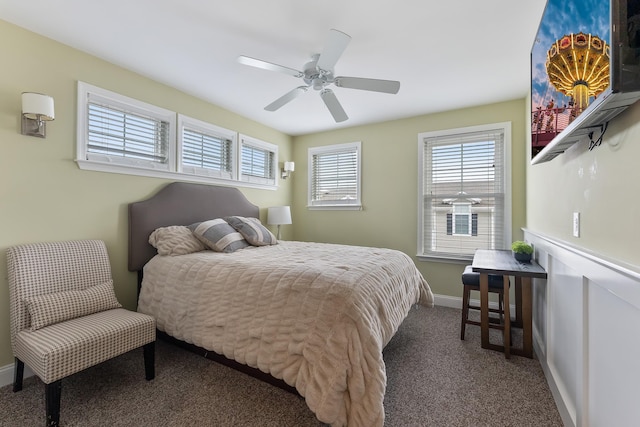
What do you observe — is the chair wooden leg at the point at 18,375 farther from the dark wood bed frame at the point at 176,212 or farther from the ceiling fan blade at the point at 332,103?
the ceiling fan blade at the point at 332,103

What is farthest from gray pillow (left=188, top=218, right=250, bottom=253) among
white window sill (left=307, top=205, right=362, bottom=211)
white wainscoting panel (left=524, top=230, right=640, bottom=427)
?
white wainscoting panel (left=524, top=230, right=640, bottom=427)

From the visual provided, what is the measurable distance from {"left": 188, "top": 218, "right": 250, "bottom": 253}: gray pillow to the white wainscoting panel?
101 inches

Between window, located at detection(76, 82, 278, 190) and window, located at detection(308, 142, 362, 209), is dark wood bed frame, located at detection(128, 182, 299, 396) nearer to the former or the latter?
window, located at detection(76, 82, 278, 190)

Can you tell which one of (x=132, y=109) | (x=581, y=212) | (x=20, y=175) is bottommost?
(x=581, y=212)

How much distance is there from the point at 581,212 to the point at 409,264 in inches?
55.5

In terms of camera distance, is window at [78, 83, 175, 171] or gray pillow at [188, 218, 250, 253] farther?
gray pillow at [188, 218, 250, 253]

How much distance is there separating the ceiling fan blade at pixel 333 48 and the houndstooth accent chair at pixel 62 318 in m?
2.26

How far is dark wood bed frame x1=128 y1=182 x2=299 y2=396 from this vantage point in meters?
2.51

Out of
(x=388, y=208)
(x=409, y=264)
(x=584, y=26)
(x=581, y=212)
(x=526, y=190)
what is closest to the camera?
(x=584, y=26)

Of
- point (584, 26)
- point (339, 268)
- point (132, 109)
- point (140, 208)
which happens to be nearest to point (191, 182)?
point (140, 208)

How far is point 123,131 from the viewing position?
107 inches

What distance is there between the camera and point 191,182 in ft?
10.9

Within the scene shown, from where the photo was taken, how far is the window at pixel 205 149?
3.26m

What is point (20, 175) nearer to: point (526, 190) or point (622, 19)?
point (622, 19)
